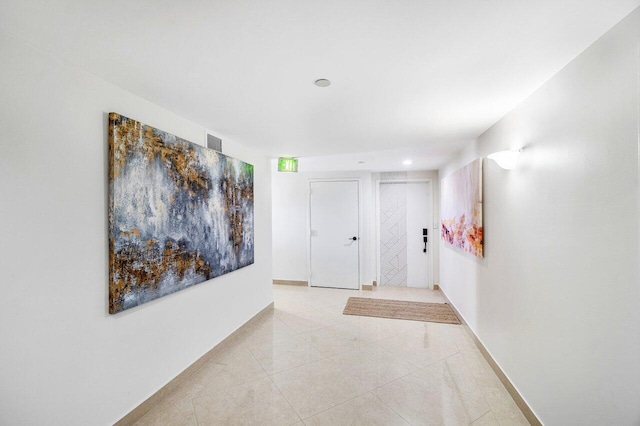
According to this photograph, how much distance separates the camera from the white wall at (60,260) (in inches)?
52.4

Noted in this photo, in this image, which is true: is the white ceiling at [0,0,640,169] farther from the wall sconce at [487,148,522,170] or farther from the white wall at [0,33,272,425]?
the wall sconce at [487,148,522,170]

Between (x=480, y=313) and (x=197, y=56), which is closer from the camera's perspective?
(x=197, y=56)

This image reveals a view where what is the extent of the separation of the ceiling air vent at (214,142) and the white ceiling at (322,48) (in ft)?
1.50

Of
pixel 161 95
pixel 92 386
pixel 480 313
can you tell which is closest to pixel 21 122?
pixel 161 95

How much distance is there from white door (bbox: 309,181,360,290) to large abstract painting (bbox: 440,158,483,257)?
5.61 ft

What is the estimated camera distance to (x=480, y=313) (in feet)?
9.94

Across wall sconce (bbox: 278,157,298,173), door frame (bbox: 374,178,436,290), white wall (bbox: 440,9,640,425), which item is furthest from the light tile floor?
wall sconce (bbox: 278,157,298,173)

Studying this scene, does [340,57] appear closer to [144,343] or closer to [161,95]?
[161,95]

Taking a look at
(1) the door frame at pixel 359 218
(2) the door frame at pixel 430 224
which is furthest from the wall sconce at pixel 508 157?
(2) the door frame at pixel 430 224

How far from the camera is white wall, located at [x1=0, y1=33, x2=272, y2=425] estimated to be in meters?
1.33

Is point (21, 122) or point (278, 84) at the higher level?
point (278, 84)

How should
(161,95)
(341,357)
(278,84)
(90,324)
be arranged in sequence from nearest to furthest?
(90,324)
(278,84)
(161,95)
(341,357)

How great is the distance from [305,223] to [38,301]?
449 cm

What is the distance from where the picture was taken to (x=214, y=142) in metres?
2.93
